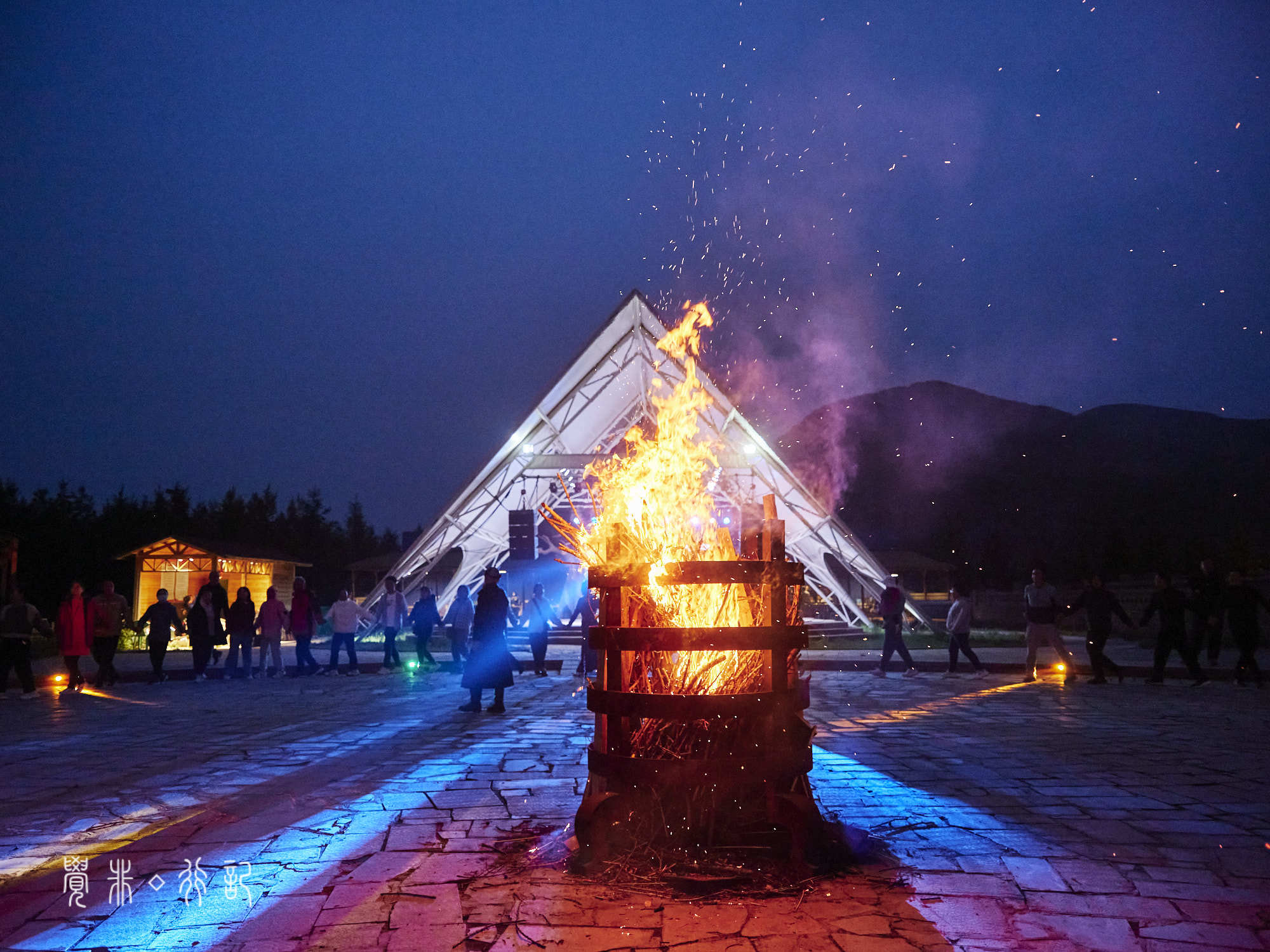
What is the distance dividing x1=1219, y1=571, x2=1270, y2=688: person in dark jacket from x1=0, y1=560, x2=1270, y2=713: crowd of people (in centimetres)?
2

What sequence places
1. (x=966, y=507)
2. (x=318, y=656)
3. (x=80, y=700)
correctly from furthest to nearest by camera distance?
(x=966, y=507) < (x=318, y=656) < (x=80, y=700)

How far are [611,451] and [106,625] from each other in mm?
10974

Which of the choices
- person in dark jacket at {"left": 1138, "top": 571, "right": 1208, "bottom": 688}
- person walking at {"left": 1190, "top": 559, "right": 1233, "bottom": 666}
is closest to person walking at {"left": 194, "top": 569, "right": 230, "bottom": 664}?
person in dark jacket at {"left": 1138, "top": 571, "right": 1208, "bottom": 688}

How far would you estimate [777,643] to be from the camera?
353cm

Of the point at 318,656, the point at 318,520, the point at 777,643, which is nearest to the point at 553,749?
the point at 777,643

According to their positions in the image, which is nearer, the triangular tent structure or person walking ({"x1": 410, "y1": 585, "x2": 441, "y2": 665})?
person walking ({"x1": 410, "y1": 585, "x2": 441, "y2": 665})

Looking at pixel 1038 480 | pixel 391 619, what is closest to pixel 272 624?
pixel 391 619

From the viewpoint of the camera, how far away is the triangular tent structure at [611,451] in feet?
60.7

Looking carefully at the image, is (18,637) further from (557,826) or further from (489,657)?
(557,826)

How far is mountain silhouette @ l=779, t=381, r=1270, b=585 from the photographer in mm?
82312

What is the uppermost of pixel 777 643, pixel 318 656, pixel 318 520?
pixel 318 520

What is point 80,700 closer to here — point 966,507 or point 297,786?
point 297,786

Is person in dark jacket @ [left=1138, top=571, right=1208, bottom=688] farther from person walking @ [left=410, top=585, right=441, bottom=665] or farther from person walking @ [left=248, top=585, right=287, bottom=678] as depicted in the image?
person walking @ [left=248, top=585, right=287, bottom=678]

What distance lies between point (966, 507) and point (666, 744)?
106 metres
